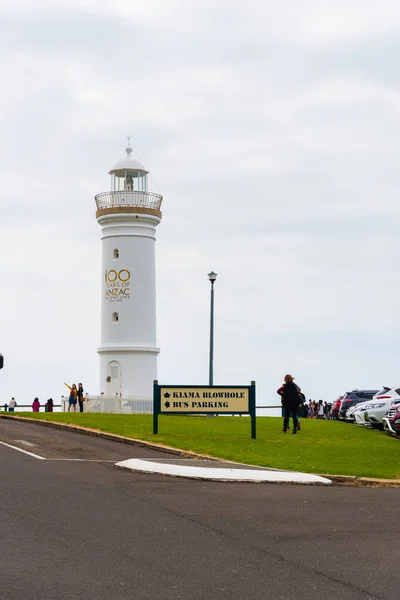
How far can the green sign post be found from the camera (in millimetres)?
26328

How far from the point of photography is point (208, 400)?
26344mm

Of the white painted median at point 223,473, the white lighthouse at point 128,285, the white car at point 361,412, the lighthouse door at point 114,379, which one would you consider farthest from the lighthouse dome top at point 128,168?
the white painted median at point 223,473

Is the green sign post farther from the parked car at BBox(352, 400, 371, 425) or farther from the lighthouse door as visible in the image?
the lighthouse door

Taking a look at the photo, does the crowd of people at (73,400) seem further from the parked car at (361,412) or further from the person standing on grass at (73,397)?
the parked car at (361,412)

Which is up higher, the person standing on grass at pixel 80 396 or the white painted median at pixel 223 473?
the person standing on grass at pixel 80 396

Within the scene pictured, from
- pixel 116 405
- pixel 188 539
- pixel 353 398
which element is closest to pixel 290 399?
pixel 188 539

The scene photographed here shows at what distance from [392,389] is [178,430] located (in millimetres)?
13964

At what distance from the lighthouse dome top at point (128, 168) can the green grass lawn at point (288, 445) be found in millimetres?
27225

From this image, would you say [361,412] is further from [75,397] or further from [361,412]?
[75,397]

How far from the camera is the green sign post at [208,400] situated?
26328 mm

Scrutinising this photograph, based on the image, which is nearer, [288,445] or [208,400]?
[288,445]

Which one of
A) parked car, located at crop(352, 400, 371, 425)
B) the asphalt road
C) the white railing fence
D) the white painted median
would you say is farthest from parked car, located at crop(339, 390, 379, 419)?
the asphalt road

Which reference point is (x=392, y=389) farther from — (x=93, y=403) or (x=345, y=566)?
(x=345, y=566)

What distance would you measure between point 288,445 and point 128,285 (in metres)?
33.4
